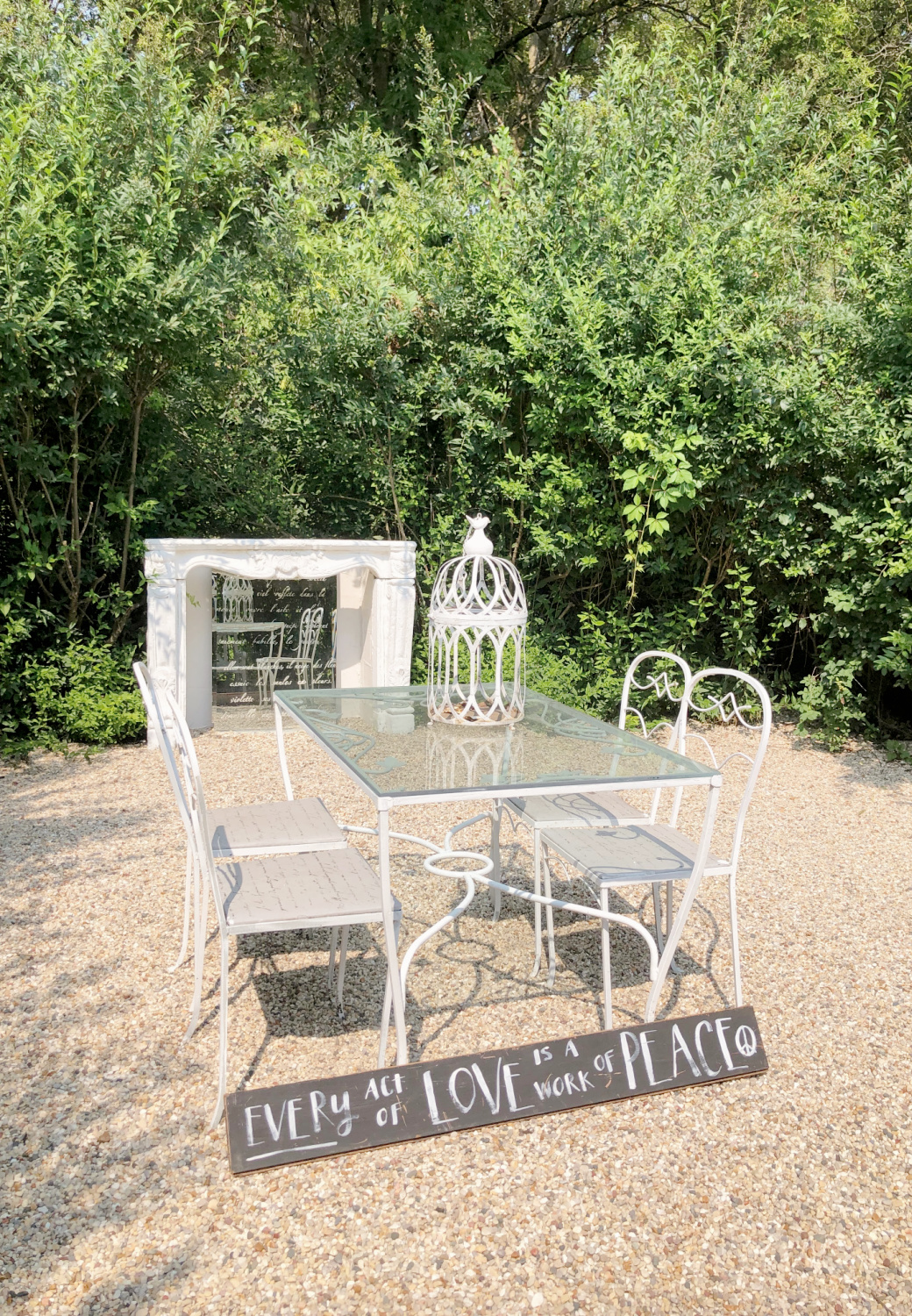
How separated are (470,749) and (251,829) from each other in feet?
2.66

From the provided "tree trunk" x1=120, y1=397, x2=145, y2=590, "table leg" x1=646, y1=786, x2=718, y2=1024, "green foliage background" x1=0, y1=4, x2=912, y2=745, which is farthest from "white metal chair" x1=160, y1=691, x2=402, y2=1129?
"tree trunk" x1=120, y1=397, x2=145, y2=590

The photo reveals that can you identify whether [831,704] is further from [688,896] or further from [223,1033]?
[223,1033]

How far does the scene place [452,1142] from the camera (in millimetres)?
2764

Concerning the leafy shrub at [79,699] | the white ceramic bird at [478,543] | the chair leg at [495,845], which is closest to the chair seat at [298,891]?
the chair leg at [495,845]

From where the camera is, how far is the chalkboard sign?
2514 millimetres

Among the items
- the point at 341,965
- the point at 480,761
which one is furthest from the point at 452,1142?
the point at 480,761

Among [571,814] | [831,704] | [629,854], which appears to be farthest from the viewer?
[831,704]

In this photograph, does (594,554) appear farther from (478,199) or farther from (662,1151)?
(662,1151)

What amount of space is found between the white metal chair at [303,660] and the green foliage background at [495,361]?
0.85 m

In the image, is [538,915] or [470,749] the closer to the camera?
[470,749]

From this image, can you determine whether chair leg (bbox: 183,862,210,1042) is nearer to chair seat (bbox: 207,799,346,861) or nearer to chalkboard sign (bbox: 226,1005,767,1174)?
chair seat (bbox: 207,799,346,861)

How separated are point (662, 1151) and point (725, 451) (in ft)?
18.6

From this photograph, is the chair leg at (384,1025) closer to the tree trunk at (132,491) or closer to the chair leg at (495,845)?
the chair leg at (495,845)

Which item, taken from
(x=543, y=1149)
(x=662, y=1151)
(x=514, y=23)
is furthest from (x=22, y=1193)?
(x=514, y=23)
